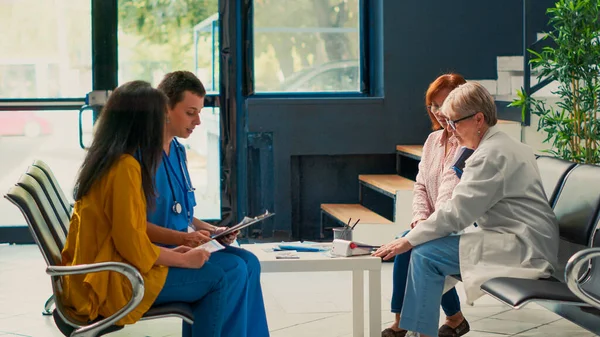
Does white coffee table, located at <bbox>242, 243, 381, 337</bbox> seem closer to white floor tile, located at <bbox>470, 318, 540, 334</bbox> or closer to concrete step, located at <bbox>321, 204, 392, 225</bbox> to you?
white floor tile, located at <bbox>470, 318, 540, 334</bbox>

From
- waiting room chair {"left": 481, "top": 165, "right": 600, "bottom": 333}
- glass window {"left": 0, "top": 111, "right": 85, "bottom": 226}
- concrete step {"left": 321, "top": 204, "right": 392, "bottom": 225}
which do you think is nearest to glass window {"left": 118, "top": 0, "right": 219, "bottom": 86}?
glass window {"left": 0, "top": 111, "right": 85, "bottom": 226}

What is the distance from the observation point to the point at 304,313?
4848 mm

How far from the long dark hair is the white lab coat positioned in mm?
1272

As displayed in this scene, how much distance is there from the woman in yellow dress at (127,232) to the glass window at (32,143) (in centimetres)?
404

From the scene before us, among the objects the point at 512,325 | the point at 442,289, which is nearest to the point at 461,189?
the point at 442,289

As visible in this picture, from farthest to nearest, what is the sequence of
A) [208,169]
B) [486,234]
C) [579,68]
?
[208,169]
[579,68]
[486,234]

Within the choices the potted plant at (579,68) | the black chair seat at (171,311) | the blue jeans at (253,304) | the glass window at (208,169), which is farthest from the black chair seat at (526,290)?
the glass window at (208,169)

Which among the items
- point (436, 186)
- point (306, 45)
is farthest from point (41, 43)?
point (436, 186)

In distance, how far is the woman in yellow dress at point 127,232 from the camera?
9.90ft

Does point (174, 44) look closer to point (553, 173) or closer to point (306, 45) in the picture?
point (306, 45)

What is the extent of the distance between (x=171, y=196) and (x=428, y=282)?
1113 mm

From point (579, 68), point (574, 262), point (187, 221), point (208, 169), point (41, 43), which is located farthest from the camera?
point (208, 169)

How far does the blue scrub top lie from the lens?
3404mm

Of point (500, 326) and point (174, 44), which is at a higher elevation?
point (174, 44)
